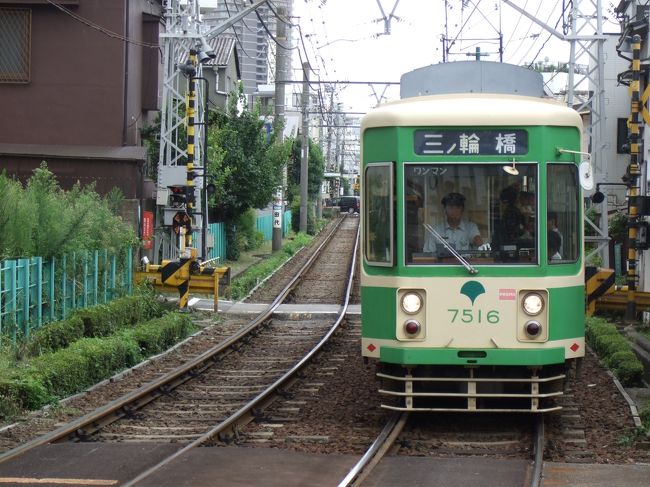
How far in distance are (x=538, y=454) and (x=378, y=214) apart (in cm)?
276

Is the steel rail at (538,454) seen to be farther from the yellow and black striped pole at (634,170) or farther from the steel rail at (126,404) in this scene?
the yellow and black striped pole at (634,170)

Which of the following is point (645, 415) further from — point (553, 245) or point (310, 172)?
point (310, 172)

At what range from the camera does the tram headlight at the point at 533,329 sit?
9422mm

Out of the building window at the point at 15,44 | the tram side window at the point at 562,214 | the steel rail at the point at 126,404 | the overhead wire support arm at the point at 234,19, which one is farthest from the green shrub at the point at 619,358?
the building window at the point at 15,44

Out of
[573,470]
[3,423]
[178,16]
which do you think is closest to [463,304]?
[573,470]

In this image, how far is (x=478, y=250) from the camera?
957cm

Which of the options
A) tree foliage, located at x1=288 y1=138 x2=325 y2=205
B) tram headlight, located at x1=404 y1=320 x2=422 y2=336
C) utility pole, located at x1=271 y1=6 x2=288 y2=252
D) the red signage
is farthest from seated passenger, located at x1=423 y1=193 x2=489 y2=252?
tree foliage, located at x1=288 y1=138 x2=325 y2=205

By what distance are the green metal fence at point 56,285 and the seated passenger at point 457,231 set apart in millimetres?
6901

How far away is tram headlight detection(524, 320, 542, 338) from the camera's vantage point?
30.9ft

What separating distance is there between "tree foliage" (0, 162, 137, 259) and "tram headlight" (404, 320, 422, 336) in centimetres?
734

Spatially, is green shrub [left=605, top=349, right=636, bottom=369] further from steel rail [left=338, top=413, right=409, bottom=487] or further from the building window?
the building window

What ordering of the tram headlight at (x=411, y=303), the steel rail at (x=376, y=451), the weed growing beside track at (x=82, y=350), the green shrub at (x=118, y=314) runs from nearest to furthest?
1. the steel rail at (x=376, y=451)
2. the tram headlight at (x=411, y=303)
3. the weed growing beside track at (x=82, y=350)
4. the green shrub at (x=118, y=314)

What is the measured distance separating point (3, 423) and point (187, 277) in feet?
33.8

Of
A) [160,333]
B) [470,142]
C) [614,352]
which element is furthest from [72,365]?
[614,352]
